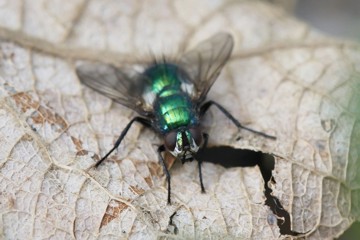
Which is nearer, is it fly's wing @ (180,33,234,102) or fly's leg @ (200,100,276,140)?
fly's leg @ (200,100,276,140)

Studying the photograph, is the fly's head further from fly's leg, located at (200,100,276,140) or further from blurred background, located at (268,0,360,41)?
A: blurred background, located at (268,0,360,41)

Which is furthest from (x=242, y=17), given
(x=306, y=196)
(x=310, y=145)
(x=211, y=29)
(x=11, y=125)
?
(x=11, y=125)

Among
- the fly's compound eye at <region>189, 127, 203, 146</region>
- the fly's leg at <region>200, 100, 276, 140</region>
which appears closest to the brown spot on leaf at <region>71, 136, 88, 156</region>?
the fly's compound eye at <region>189, 127, 203, 146</region>

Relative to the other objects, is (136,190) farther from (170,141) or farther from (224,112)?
(224,112)

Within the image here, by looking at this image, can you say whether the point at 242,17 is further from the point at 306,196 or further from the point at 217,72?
the point at 306,196

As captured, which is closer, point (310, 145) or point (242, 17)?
point (310, 145)

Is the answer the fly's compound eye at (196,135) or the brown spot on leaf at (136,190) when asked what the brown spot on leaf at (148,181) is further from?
the fly's compound eye at (196,135)

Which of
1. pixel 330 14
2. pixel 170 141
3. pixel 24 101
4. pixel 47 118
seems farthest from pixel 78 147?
pixel 330 14
